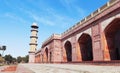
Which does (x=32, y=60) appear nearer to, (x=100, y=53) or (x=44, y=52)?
(x=44, y=52)

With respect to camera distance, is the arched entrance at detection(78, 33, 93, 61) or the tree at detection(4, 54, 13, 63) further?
the tree at detection(4, 54, 13, 63)

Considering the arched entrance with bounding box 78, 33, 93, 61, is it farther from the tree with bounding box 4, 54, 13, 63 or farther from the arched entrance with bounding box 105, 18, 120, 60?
the tree with bounding box 4, 54, 13, 63

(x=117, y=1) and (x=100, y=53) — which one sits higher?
(x=117, y=1)

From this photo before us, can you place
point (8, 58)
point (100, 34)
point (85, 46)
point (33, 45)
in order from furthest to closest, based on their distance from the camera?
point (8, 58) → point (33, 45) → point (85, 46) → point (100, 34)

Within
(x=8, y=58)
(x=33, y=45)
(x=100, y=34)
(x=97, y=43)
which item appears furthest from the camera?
(x=8, y=58)

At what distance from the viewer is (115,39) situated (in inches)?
647

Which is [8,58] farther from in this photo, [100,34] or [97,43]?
[100,34]

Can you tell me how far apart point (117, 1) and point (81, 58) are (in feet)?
33.1

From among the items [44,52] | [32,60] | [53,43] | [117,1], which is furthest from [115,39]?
[32,60]

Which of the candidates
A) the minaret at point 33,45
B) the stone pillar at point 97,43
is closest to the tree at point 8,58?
the minaret at point 33,45

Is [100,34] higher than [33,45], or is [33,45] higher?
[33,45]

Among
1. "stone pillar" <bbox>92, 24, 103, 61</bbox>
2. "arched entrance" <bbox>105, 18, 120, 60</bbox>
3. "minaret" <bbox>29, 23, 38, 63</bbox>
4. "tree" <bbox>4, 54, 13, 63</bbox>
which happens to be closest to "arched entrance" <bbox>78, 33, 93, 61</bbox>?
"stone pillar" <bbox>92, 24, 103, 61</bbox>

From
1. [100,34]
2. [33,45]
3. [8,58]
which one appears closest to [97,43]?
[100,34]

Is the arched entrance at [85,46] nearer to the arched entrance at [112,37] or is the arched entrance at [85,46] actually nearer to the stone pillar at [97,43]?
the stone pillar at [97,43]
